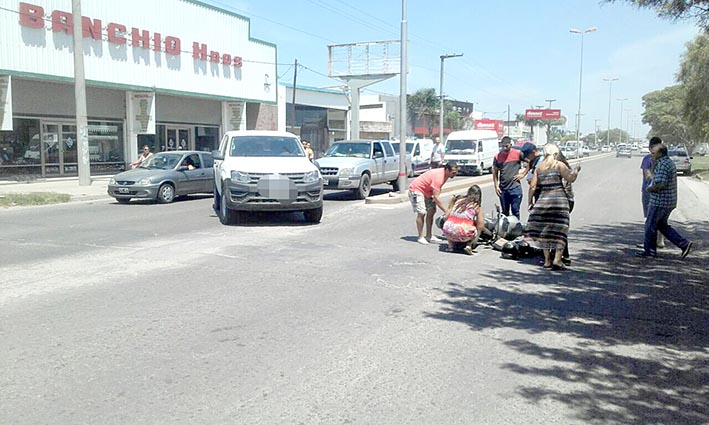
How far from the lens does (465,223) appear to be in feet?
31.0

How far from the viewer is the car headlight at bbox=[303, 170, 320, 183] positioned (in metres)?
12.1

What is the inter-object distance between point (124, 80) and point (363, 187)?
44.9ft

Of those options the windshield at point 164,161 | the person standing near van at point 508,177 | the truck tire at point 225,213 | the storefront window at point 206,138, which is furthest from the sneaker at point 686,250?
the storefront window at point 206,138

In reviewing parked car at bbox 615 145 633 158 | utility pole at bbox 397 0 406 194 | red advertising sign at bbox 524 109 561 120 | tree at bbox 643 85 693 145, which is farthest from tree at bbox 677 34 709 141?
red advertising sign at bbox 524 109 561 120

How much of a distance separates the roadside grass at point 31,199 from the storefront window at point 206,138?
51.5 ft

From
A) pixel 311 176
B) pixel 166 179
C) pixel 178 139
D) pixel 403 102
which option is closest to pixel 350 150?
pixel 403 102

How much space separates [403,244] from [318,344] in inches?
210

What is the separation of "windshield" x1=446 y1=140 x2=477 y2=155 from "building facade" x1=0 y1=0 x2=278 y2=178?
34.8ft

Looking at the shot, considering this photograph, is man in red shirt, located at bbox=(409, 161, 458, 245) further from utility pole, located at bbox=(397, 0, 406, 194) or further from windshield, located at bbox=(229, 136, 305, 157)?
utility pole, located at bbox=(397, 0, 406, 194)

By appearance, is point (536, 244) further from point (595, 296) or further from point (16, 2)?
point (16, 2)

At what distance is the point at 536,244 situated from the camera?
27.6 feet

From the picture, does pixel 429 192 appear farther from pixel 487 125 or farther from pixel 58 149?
pixel 487 125

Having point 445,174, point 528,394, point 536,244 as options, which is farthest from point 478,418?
point 445,174

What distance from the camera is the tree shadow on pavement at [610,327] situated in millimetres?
4188
